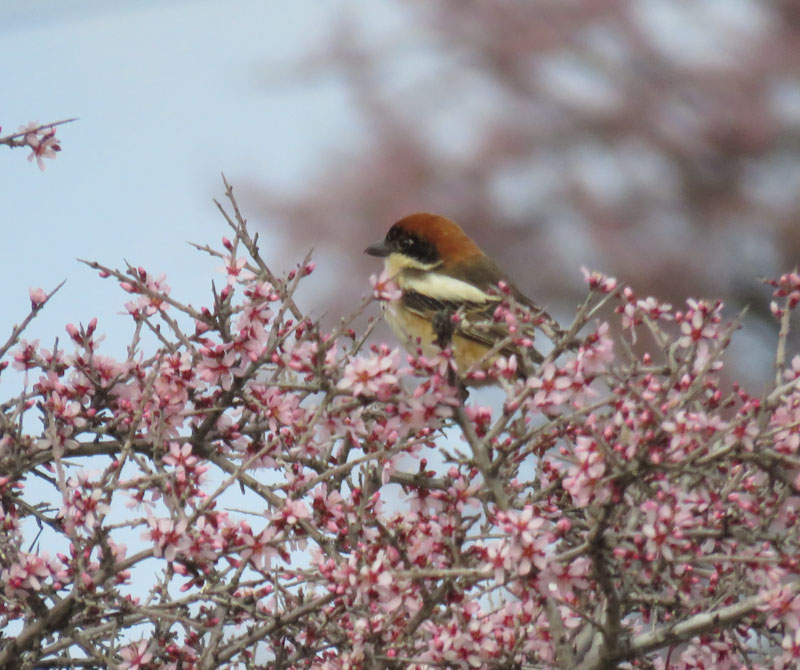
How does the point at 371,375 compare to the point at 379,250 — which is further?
the point at 379,250

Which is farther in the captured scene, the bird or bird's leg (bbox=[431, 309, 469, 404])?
the bird

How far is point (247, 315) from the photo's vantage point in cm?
278

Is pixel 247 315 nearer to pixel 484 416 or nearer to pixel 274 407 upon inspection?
pixel 274 407

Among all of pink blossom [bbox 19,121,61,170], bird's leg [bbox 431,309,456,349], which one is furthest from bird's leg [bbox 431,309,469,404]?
pink blossom [bbox 19,121,61,170]

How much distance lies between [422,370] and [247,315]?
1.88 feet

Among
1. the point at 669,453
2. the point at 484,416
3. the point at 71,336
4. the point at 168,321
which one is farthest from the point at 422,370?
the point at 71,336

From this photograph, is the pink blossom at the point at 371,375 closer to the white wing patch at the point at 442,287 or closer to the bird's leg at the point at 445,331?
the bird's leg at the point at 445,331

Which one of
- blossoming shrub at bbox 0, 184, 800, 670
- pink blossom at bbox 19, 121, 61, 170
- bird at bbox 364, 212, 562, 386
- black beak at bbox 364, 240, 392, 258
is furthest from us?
black beak at bbox 364, 240, 392, 258

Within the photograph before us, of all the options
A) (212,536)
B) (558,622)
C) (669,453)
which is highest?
(212,536)

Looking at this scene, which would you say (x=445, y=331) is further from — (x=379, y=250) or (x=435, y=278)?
(x=379, y=250)

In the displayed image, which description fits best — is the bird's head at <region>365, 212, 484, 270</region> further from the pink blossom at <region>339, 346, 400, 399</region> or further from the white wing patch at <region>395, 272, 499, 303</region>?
the pink blossom at <region>339, 346, 400, 399</region>

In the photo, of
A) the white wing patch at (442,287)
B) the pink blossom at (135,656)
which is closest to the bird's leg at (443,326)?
the pink blossom at (135,656)

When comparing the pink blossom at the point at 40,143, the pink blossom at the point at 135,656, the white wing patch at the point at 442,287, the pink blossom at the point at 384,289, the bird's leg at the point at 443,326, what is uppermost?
the white wing patch at the point at 442,287

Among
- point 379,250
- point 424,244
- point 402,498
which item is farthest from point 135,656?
point 424,244
